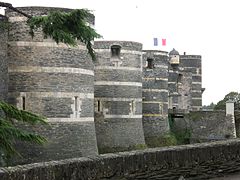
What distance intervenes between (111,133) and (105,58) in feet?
12.4

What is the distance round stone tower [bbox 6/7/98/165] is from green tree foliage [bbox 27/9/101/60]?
663 cm

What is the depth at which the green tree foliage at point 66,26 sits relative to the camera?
9.86 meters

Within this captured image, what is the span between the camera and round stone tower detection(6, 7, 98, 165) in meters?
16.7

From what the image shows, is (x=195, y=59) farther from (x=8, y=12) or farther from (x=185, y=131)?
(x=8, y=12)

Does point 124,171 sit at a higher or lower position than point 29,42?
lower

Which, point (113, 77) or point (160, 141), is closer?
point (113, 77)

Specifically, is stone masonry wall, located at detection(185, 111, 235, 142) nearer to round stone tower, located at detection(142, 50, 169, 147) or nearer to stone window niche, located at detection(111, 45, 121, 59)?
round stone tower, located at detection(142, 50, 169, 147)

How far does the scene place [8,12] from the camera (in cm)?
1695

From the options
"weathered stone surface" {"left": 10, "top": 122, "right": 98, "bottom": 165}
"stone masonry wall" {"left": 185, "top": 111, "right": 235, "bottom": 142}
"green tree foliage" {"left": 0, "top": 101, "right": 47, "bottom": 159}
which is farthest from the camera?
"stone masonry wall" {"left": 185, "top": 111, "right": 235, "bottom": 142}

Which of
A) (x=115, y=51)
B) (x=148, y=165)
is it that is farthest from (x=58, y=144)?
(x=115, y=51)

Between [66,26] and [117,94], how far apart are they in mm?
14682

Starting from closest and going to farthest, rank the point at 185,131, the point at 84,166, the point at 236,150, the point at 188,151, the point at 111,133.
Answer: the point at 84,166
the point at 188,151
the point at 236,150
the point at 111,133
the point at 185,131

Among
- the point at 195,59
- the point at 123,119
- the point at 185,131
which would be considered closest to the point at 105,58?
the point at 123,119

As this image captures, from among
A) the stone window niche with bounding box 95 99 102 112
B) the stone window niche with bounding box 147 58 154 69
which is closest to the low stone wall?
the stone window niche with bounding box 95 99 102 112
